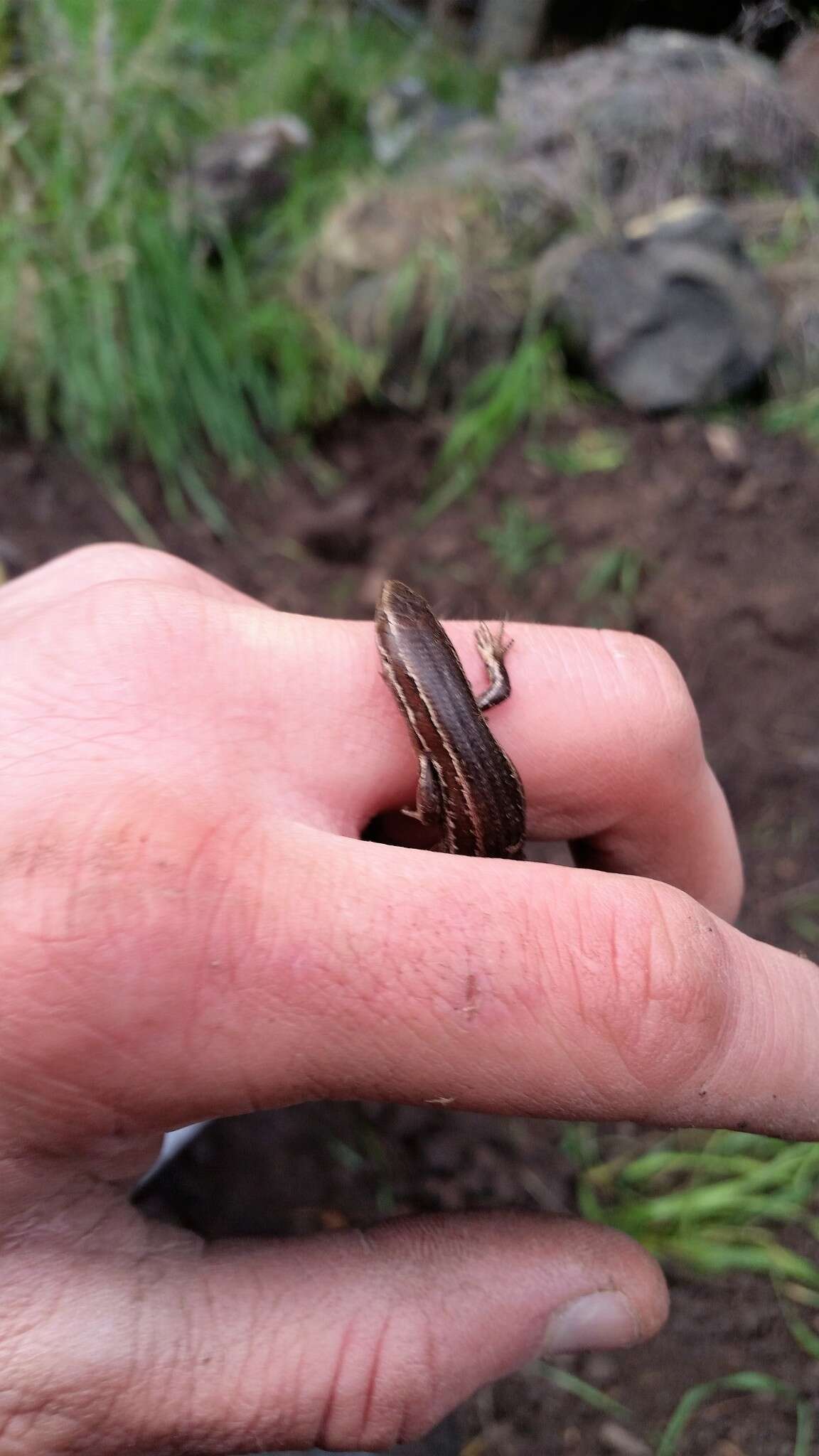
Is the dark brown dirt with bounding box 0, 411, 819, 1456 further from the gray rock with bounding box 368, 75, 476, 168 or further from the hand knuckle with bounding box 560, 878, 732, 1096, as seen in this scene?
the gray rock with bounding box 368, 75, 476, 168

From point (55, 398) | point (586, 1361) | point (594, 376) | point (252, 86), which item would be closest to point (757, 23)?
point (594, 376)

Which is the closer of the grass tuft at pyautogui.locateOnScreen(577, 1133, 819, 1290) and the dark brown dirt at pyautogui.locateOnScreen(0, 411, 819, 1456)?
the dark brown dirt at pyautogui.locateOnScreen(0, 411, 819, 1456)

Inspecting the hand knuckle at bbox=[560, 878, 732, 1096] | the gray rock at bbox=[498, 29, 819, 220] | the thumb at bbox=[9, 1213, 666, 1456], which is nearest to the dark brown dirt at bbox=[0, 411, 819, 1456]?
the thumb at bbox=[9, 1213, 666, 1456]

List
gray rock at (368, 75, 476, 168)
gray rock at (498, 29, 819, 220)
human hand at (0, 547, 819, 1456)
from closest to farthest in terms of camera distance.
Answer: human hand at (0, 547, 819, 1456), gray rock at (498, 29, 819, 220), gray rock at (368, 75, 476, 168)

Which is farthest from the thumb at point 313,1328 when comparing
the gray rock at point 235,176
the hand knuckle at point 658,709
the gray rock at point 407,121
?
the gray rock at point 407,121

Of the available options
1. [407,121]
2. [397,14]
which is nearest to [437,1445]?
[407,121]
